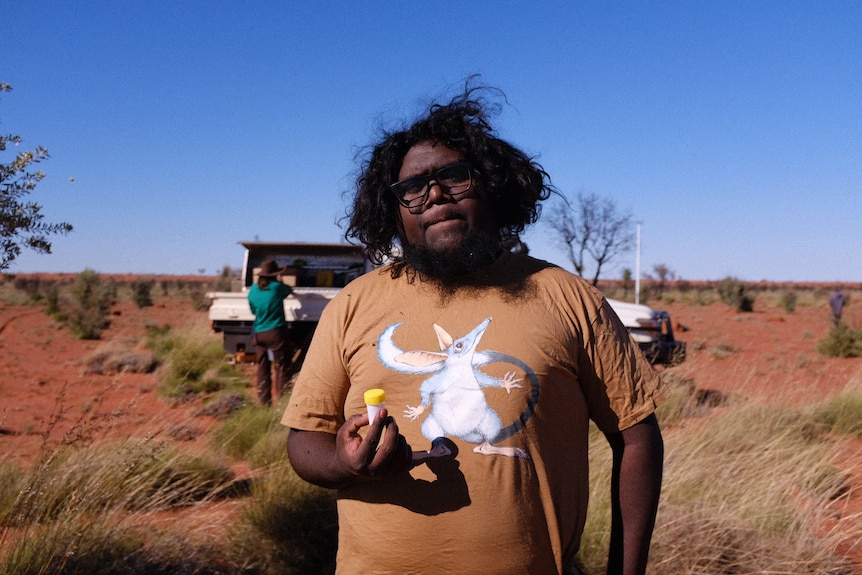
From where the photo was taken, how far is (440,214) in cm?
188

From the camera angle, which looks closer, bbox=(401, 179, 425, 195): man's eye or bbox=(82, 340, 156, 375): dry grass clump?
bbox=(401, 179, 425, 195): man's eye

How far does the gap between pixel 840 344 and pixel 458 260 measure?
657 inches

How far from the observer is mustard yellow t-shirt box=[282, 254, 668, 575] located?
5.19 feet

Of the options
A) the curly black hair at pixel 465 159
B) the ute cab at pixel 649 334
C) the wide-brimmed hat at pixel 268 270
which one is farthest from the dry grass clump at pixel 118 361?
the curly black hair at pixel 465 159

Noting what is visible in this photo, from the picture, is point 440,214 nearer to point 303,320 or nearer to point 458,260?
point 458,260

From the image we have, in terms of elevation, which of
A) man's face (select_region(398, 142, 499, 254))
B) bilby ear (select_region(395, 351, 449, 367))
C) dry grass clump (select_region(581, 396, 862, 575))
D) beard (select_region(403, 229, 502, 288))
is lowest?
dry grass clump (select_region(581, 396, 862, 575))

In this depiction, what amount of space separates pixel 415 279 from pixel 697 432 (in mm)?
4520

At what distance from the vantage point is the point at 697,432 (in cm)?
556

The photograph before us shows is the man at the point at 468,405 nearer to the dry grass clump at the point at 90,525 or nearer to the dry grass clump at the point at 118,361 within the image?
the dry grass clump at the point at 90,525

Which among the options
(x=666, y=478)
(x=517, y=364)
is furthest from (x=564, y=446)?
(x=666, y=478)

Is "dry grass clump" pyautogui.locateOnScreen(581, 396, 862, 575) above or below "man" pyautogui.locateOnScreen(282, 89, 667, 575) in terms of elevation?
below

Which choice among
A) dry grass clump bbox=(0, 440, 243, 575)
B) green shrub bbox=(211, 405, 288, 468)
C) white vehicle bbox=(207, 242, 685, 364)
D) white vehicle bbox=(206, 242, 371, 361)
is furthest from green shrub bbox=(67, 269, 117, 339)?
dry grass clump bbox=(0, 440, 243, 575)

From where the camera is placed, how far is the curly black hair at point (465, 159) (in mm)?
2006

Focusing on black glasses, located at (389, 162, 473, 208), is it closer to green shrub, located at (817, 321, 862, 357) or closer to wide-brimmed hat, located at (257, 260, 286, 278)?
wide-brimmed hat, located at (257, 260, 286, 278)
